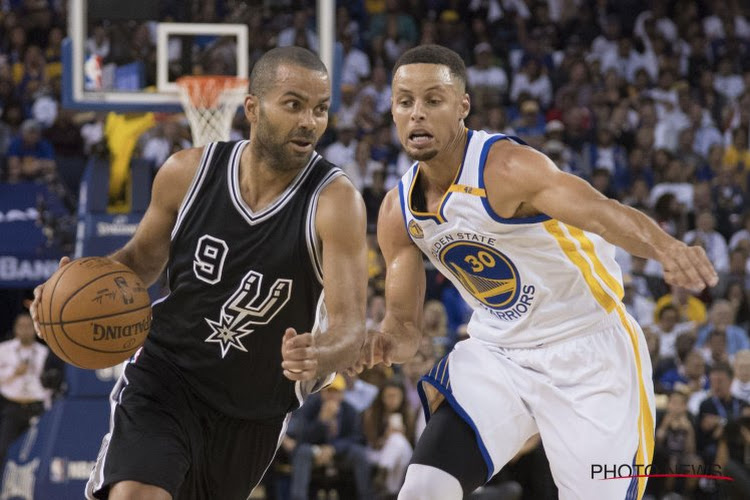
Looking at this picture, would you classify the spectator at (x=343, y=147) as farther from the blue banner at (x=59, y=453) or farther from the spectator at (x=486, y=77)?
the blue banner at (x=59, y=453)

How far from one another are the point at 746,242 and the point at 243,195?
8.11 meters

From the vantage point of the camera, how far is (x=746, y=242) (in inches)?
434

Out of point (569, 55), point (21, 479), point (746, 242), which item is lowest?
point (21, 479)

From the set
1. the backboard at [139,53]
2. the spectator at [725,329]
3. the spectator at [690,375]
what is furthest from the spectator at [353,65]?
the spectator at [690,375]

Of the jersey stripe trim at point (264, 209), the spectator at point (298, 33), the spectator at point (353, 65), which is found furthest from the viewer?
the spectator at point (353, 65)

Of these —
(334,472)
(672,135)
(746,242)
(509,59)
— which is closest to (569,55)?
(509,59)

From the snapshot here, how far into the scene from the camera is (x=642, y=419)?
4.12 m

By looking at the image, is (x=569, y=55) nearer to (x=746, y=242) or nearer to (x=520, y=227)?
(x=746, y=242)

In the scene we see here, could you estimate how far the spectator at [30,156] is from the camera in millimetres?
10461

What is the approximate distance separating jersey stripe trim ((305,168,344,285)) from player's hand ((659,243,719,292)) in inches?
49.0

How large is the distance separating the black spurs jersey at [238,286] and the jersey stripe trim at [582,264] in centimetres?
79

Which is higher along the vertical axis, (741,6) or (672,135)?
(741,6)

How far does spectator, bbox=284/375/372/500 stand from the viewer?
7.91 meters

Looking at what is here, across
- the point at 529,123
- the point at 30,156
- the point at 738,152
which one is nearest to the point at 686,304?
the point at 529,123
